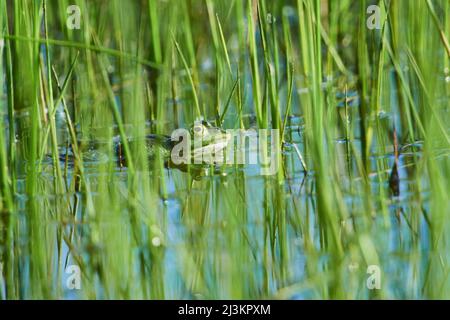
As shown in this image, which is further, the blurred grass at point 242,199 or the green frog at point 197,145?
the green frog at point 197,145

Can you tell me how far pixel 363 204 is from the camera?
6.10ft

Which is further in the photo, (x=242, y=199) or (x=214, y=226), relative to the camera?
(x=242, y=199)

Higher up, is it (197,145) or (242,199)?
(197,145)

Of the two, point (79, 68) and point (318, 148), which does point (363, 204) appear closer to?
point (318, 148)

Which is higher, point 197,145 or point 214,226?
point 197,145

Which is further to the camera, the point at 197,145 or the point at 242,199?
the point at 197,145

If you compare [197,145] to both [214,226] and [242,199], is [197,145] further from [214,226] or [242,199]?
[214,226]

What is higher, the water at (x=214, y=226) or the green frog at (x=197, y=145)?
the green frog at (x=197, y=145)

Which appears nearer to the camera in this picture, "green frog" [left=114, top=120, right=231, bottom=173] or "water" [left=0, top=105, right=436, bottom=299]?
"water" [left=0, top=105, right=436, bottom=299]

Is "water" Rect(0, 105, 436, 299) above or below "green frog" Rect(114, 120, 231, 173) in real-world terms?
below

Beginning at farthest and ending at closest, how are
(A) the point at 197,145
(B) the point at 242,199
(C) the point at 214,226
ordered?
(A) the point at 197,145 < (B) the point at 242,199 < (C) the point at 214,226

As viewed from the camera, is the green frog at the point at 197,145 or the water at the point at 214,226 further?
the green frog at the point at 197,145

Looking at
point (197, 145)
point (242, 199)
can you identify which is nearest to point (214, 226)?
point (242, 199)

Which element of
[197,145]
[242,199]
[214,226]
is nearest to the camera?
[214,226]
